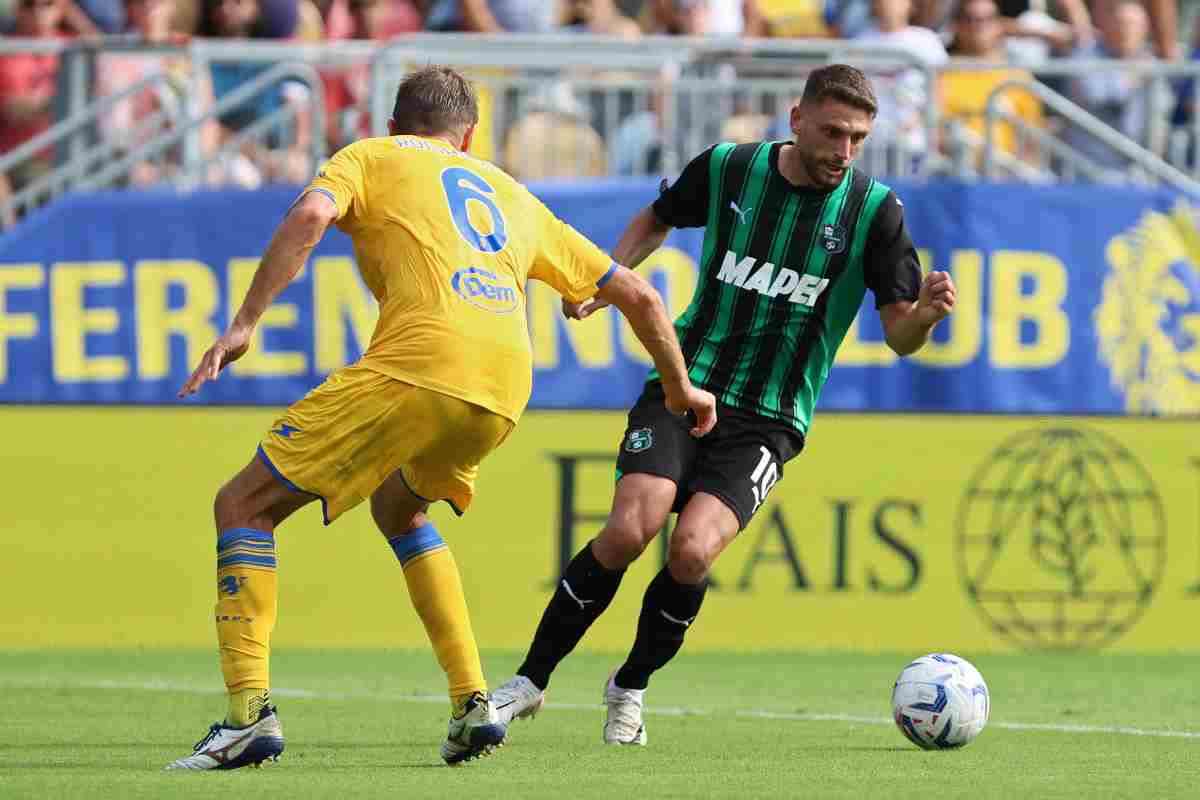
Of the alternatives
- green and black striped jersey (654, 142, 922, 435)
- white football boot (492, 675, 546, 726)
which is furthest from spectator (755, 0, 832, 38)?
white football boot (492, 675, 546, 726)

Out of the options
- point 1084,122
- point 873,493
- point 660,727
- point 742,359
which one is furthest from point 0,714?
point 1084,122

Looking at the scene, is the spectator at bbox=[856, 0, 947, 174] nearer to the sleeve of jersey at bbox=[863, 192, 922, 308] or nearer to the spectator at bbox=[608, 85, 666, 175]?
the spectator at bbox=[608, 85, 666, 175]

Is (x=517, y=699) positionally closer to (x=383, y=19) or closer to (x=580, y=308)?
(x=580, y=308)

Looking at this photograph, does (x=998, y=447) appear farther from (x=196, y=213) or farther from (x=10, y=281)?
(x=10, y=281)

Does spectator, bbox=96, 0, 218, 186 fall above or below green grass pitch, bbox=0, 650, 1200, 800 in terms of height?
above

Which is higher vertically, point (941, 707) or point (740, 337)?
point (740, 337)

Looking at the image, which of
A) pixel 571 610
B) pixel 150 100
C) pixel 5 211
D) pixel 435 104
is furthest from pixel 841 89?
pixel 5 211

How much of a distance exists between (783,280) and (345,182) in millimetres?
2007

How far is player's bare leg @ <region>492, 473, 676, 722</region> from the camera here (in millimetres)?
7500

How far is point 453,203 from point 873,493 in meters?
5.95

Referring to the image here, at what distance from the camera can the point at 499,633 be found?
12.0 meters

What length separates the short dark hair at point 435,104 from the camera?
6.80 metres

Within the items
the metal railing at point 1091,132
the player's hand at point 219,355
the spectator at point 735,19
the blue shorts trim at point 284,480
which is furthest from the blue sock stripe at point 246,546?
the spectator at point 735,19

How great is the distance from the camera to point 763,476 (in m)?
7.76
